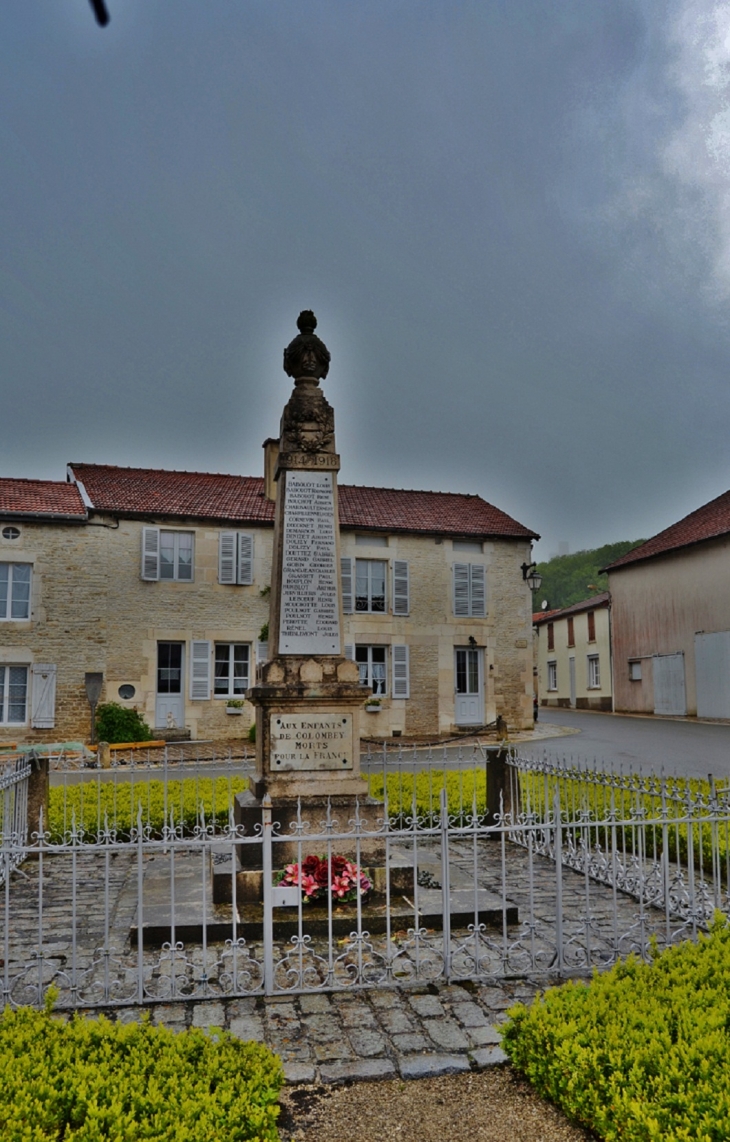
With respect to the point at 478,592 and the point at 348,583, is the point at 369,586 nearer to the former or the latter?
the point at 348,583

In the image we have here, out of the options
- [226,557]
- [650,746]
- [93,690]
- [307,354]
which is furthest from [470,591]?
[307,354]

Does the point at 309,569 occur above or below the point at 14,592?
below

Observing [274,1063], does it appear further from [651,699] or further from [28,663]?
[651,699]

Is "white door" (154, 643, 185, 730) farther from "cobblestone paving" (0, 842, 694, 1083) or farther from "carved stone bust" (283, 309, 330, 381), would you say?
"carved stone bust" (283, 309, 330, 381)

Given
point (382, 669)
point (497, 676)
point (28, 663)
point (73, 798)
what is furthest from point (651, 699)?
point (73, 798)

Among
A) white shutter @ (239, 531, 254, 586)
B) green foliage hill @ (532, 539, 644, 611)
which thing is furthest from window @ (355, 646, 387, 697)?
green foliage hill @ (532, 539, 644, 611)

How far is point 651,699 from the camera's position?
28.7 m

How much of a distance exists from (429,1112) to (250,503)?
66.0 ft

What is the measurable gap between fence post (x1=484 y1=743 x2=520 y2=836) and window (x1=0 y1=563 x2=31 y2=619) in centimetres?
1385

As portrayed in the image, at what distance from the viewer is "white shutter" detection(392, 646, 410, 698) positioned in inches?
904

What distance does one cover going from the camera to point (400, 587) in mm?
23547

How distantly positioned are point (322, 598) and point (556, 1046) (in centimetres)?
451

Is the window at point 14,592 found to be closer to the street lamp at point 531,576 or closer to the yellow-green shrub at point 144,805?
the yellow-green shrub at point 144,805

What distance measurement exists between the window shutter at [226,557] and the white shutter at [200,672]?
180 cm
